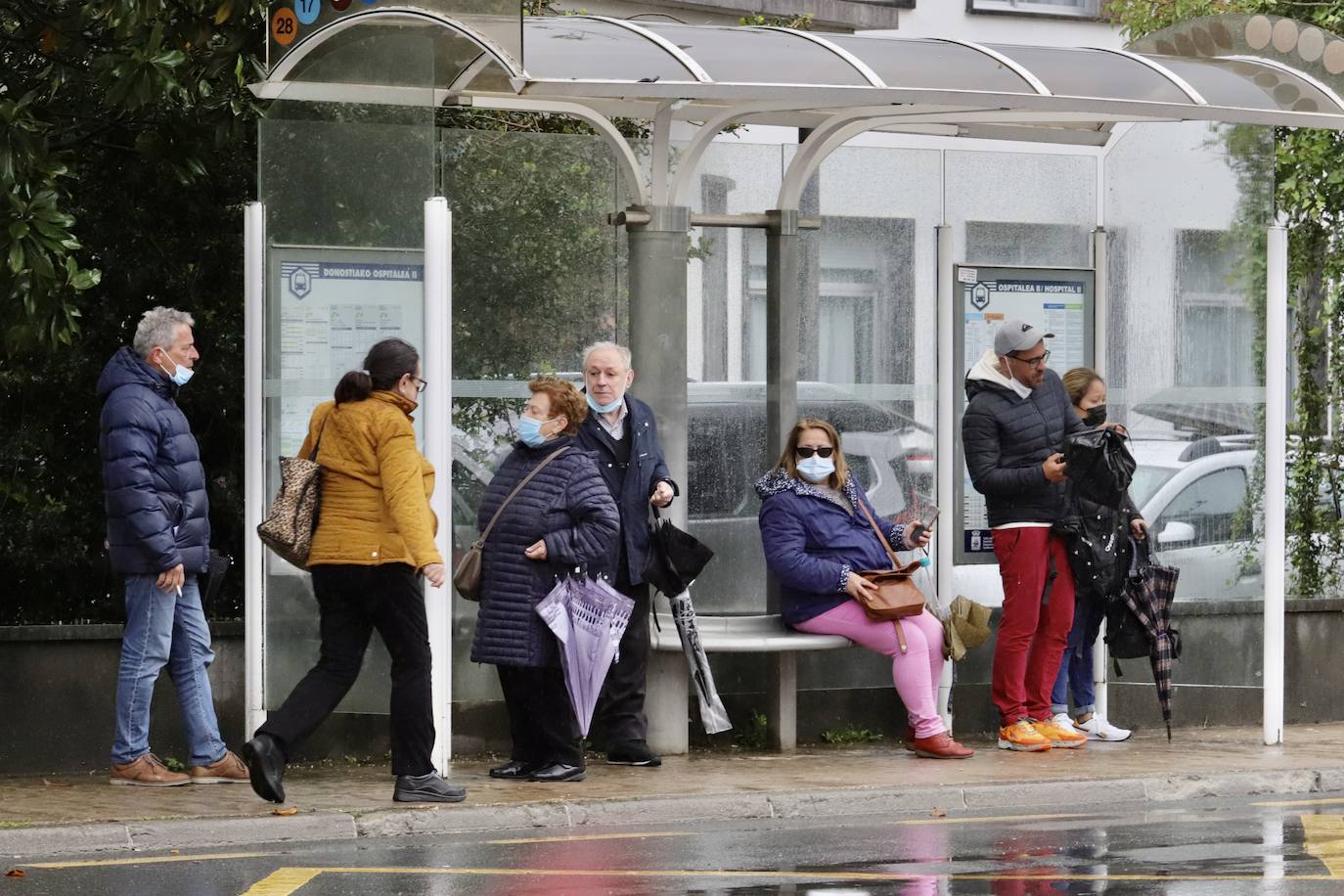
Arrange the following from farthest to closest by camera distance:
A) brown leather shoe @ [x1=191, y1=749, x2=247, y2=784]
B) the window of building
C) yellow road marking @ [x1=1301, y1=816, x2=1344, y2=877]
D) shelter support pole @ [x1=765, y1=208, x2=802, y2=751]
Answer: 1. the window of building
2. shelter support pole @ [x1=765, y1=208, x2=802, y2=751]
3. brown leather shoe @ [x1=191, y1=749, x2=247, y2=784]
4. yellow road marking @ [x1=1301, y1=816, x2=1344, y2=877]

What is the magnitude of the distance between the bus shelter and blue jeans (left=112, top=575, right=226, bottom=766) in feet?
0.88

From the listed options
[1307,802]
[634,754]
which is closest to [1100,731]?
[1307,802]

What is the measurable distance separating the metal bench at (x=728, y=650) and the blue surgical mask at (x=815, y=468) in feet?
2.41

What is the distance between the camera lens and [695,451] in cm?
1141

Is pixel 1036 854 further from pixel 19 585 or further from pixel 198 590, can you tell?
pixel 19 585

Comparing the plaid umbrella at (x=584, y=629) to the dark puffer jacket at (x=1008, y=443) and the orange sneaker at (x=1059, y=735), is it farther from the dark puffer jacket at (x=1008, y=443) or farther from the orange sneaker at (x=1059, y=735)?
the orange sneaker at (x=1059, y=735)

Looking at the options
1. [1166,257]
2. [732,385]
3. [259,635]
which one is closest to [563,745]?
[259,635]

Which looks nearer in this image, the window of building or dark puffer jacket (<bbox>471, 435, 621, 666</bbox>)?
dark puffer jacket (<bbox>471, 435, 621, 666</bbox>)

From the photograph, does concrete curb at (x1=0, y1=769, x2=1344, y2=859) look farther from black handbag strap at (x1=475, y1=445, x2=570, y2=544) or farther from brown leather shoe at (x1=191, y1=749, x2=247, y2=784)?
black handbag strap at (x1=475, y1=445, x2=570, y2=544)

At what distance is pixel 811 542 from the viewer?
1083 centimetres

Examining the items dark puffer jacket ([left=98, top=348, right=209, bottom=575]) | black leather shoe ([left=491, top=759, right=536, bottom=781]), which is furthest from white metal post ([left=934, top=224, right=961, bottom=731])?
dark puffer jacket ([left=98, top=348, right=209, bottom=575])

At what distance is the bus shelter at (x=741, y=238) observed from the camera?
989 cm

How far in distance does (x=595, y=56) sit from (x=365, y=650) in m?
2.72

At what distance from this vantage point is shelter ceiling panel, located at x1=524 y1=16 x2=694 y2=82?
32.3ft
